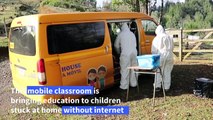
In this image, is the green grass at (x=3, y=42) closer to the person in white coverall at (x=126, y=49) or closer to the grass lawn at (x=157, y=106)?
the grass lawn at (x=157, y=106)

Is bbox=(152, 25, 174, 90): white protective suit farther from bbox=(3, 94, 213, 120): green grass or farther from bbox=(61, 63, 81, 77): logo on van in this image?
bbox=(61, 63, 81, 77): logo on van

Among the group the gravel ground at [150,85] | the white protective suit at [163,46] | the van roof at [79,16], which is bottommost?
the gravel ground at [150,85]

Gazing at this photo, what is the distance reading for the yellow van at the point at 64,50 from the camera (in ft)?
17.8

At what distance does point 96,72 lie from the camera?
6496 millimetres

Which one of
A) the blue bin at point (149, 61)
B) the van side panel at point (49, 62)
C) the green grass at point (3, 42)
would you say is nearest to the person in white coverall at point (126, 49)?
the blue bin at point (149, 61)

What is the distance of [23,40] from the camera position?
587 centimetres

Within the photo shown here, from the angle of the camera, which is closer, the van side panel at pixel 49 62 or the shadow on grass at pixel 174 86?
the van side panel at pixel 49 62

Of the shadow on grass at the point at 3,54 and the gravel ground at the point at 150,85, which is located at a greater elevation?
the shadow on grass at the point at 3,54

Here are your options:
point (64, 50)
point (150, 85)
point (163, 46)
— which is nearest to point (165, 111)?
point (163, 46)

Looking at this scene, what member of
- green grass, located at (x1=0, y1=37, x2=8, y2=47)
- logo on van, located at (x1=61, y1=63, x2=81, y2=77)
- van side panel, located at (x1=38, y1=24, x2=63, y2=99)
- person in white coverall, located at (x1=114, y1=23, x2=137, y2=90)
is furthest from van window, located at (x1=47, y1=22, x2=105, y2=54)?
green grass, located at (x1=0, y1=37, x2=8, y2=47)

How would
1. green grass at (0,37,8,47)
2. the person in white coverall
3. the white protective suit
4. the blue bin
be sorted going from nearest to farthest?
the blue bin < the white protective suit < the person in white coverall < green grass at (0,37,8,47)

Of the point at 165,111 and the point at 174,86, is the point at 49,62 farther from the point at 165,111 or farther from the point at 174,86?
the point at 174,86

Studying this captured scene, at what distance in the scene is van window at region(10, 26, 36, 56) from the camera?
5.53 m

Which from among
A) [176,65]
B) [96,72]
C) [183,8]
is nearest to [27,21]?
[96,72]
